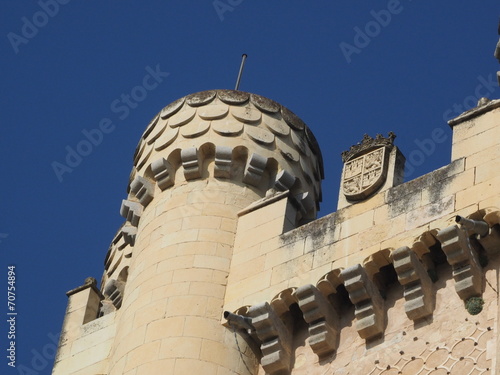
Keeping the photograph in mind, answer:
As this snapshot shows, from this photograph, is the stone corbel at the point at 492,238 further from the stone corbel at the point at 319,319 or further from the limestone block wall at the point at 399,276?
the stone corbel at the point at 319,319

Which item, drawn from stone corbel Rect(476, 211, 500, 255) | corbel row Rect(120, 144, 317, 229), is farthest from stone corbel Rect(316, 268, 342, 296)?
corbel row Rect(120, 144, 317, 229)

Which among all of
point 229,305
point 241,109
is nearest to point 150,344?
point 229,305

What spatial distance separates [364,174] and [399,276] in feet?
5.85

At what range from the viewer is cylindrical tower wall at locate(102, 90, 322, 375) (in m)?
19.0

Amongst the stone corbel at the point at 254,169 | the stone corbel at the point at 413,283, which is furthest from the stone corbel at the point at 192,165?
the stone corbel at the point at 413,283

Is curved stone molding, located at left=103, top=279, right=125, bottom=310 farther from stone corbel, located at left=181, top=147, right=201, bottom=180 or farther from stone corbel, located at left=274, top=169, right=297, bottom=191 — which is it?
stone corbel, located at left=274, top=169, right=297, bottom=191

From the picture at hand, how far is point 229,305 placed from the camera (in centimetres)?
1925

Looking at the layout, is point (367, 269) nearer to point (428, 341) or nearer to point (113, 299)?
point (428, 341)

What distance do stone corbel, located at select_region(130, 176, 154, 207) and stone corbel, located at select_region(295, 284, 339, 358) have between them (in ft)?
11.6

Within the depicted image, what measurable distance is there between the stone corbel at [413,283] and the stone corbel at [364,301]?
383 mm

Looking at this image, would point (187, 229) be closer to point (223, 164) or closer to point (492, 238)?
point (223, 164)

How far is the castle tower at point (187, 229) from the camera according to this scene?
62.4 feet

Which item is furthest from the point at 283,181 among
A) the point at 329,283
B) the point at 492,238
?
the point at 492,238

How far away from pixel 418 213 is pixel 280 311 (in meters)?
2.01
